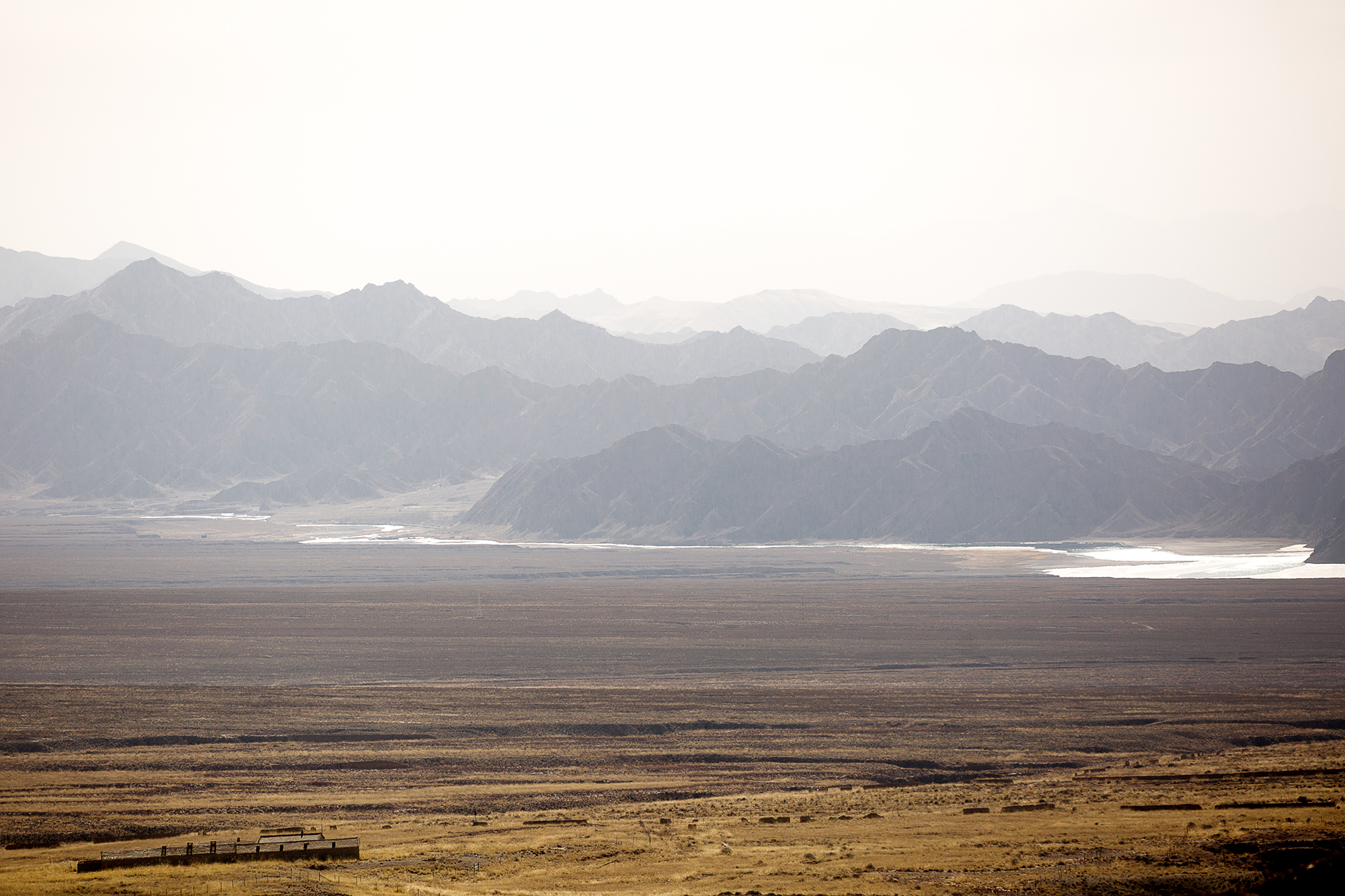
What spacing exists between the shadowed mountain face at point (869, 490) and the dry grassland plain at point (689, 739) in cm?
5310

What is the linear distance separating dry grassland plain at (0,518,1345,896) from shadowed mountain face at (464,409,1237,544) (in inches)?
2091

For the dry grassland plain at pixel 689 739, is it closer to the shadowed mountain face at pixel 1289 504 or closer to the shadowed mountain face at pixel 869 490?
the shadowed mountain face at pixel 1289 504

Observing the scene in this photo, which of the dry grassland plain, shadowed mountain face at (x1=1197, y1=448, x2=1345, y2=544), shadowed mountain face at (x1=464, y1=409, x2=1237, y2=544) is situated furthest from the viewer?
shadowed mountain face at (x1=464, y1=409, x2=1237, y2=544)

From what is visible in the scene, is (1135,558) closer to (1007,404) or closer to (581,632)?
(581,632)

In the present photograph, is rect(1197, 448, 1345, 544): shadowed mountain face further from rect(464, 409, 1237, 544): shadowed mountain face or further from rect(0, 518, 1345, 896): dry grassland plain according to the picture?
rect(0, 518, 1345, 896): dry grassland plain

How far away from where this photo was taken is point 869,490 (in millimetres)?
139750

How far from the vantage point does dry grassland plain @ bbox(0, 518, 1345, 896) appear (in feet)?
82.7

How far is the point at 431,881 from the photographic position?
24.4 metres

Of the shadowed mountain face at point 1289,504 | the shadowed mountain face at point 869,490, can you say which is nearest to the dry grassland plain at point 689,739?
the shadowed mountain face at point 1289,504

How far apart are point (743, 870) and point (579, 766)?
1205cm

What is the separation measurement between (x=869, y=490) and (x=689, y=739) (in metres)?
103

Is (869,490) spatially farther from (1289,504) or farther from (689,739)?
(689,739)

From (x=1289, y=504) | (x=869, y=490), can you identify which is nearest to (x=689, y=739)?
(x=1289, y=504)

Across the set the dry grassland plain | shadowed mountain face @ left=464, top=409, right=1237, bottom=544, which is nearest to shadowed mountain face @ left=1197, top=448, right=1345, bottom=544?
shadowed mountain face @ left=464, top=409, right=1237, bottom=544
